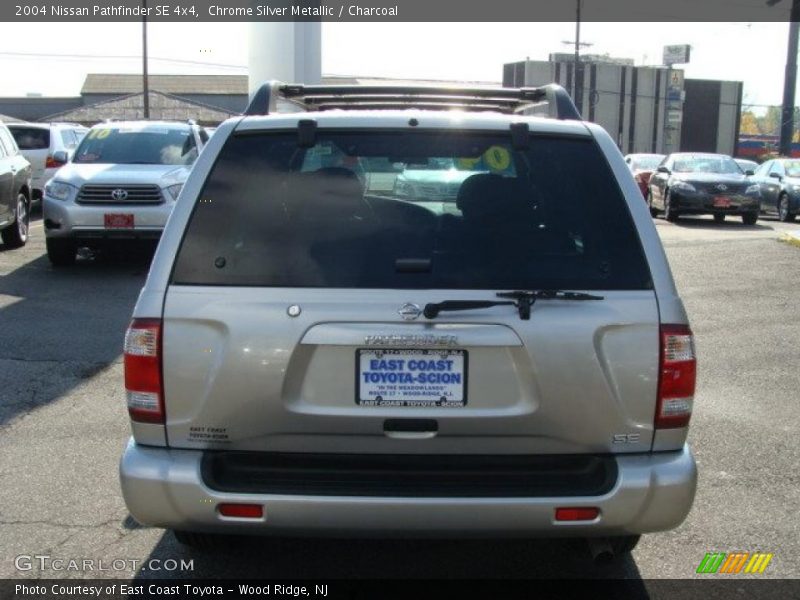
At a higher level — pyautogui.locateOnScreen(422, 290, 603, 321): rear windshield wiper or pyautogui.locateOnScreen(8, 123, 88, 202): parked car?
pyautogui.locateOnScreen(422, 290, 603, 321): rear windshield wiper

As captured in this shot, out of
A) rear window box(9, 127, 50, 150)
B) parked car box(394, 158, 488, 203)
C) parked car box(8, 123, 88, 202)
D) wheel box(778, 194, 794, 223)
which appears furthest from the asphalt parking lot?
wheel box(778, 194, 794, 223)

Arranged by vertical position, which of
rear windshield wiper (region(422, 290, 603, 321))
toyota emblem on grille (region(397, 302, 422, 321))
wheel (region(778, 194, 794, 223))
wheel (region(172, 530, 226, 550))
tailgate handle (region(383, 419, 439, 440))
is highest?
rear windshield wiper (region(422, 290, 603, 321))

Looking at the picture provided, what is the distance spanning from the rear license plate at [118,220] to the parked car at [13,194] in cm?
193

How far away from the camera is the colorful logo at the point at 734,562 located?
429 cm

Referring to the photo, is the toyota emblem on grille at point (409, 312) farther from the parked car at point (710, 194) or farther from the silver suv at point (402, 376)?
the parked car at point (710, 194)

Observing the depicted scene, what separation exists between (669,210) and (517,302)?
19878 mm

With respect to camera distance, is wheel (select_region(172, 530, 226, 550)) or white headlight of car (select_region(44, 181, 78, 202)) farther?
white headlight of car (select_region(44, 181, 78, 202))

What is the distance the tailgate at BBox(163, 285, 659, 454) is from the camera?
3398mm

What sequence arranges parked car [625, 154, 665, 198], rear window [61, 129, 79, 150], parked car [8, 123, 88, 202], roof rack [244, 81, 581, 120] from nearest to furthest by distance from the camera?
roof rack [244, 81, 581, 120] < parked car [8, 123, 88, 202] < rear window [61, 129, 79, 150] < parked car [625, 154, 665, 198]

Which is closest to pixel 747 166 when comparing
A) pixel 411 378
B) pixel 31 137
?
pixel 31 137

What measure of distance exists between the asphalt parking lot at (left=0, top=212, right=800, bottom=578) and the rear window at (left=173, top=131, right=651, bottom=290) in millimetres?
1397

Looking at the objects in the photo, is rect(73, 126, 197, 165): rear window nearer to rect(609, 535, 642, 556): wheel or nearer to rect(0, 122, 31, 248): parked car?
rect(0, 122, 31, 248): parked car

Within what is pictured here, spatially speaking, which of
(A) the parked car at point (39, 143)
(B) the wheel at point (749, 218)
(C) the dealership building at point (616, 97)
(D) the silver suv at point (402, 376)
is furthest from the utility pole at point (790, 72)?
(C) the dealership building at point (616, 97)

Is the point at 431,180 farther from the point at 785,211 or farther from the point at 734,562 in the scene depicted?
the point at 785,211
